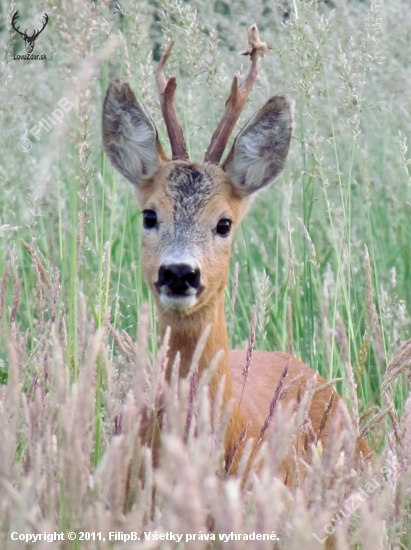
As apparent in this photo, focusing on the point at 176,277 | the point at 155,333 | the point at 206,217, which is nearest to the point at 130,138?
the point at 206,217

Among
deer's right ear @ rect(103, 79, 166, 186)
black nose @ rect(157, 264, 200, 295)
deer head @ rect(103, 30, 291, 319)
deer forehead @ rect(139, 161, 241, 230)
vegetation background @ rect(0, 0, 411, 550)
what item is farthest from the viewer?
deer's right ear @ rect(103, 79, 166, 186)

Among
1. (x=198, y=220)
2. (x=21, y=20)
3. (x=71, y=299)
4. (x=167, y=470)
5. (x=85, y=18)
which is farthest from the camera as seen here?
(x=21, y=20)

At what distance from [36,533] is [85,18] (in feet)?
4.01

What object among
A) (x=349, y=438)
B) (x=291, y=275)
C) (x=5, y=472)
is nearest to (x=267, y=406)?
(x=291, y=275)

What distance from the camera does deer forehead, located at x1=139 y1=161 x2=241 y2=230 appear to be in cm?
405

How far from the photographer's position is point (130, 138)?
4.46m

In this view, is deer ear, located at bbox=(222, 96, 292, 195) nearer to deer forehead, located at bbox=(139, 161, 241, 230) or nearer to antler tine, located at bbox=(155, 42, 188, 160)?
deer forehead, located at bbox=(139, 161, 241, 230)

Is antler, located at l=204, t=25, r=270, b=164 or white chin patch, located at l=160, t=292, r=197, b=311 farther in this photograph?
antler, located at l=204, t=25, r=270, b=164

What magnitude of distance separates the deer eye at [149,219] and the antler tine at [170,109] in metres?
0.39

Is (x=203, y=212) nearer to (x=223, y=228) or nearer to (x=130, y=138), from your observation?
(x=223, y=228)

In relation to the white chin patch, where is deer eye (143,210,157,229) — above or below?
above

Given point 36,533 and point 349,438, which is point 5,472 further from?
point 349,438

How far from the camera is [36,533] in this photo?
71.9 inches

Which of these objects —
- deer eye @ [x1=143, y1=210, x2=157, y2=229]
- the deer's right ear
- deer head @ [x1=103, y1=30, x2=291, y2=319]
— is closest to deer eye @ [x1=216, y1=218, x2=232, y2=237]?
deer head @ [x1=103, y1=30, x2=291, y2=319]
